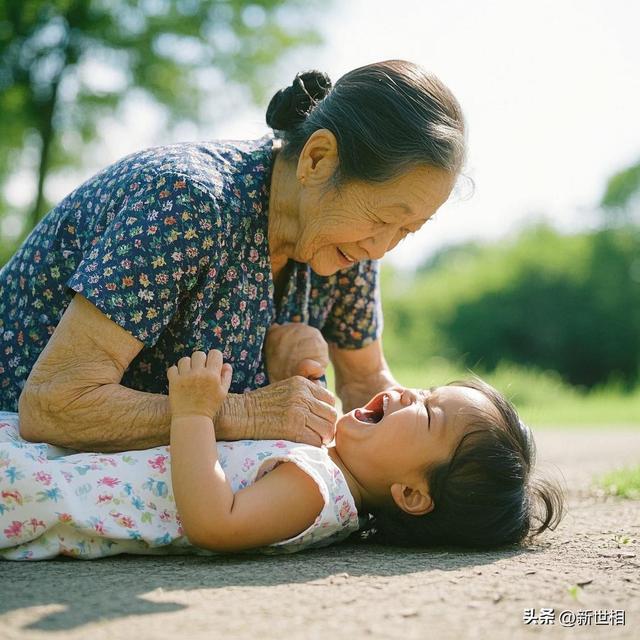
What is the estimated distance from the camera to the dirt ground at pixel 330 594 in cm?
179

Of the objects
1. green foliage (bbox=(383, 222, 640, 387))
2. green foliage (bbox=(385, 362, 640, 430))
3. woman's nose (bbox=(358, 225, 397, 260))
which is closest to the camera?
woman's nose (bbox=(358, 225, 397, 260))

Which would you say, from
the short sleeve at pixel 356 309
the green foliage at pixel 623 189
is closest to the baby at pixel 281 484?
the short sleeve at pixel 356 309

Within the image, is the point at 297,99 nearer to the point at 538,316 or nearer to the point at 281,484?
the point at 281,484

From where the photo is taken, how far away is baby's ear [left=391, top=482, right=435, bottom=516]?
9.42 feet

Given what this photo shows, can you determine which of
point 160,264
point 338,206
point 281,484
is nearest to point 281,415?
point 281,484

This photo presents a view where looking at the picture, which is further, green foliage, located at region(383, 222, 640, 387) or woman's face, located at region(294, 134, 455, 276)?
green foliage, located at region(383, 222, 640, 387)

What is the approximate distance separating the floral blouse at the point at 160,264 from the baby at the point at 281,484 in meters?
0.25

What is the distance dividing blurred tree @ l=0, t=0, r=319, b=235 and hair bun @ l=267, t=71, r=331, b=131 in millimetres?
8395

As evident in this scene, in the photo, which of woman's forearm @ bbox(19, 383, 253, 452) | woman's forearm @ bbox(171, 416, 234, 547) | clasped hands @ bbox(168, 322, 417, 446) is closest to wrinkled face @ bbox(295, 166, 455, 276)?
clasped hands @ bbox(168, 322, 417, 446)

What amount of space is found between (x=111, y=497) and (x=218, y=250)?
35.8 inches

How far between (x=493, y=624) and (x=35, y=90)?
1082 cm

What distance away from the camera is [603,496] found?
13.4 ft

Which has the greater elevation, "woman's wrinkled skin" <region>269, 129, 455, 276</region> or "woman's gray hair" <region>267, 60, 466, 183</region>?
"woman's gray hair" <region>267, 60, 466, 183</region>

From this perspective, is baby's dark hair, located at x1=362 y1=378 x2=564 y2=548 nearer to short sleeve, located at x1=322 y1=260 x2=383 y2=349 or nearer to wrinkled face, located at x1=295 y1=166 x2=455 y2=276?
wrinkled face, located at x1=295 y1=166 x2=455 y2=276
